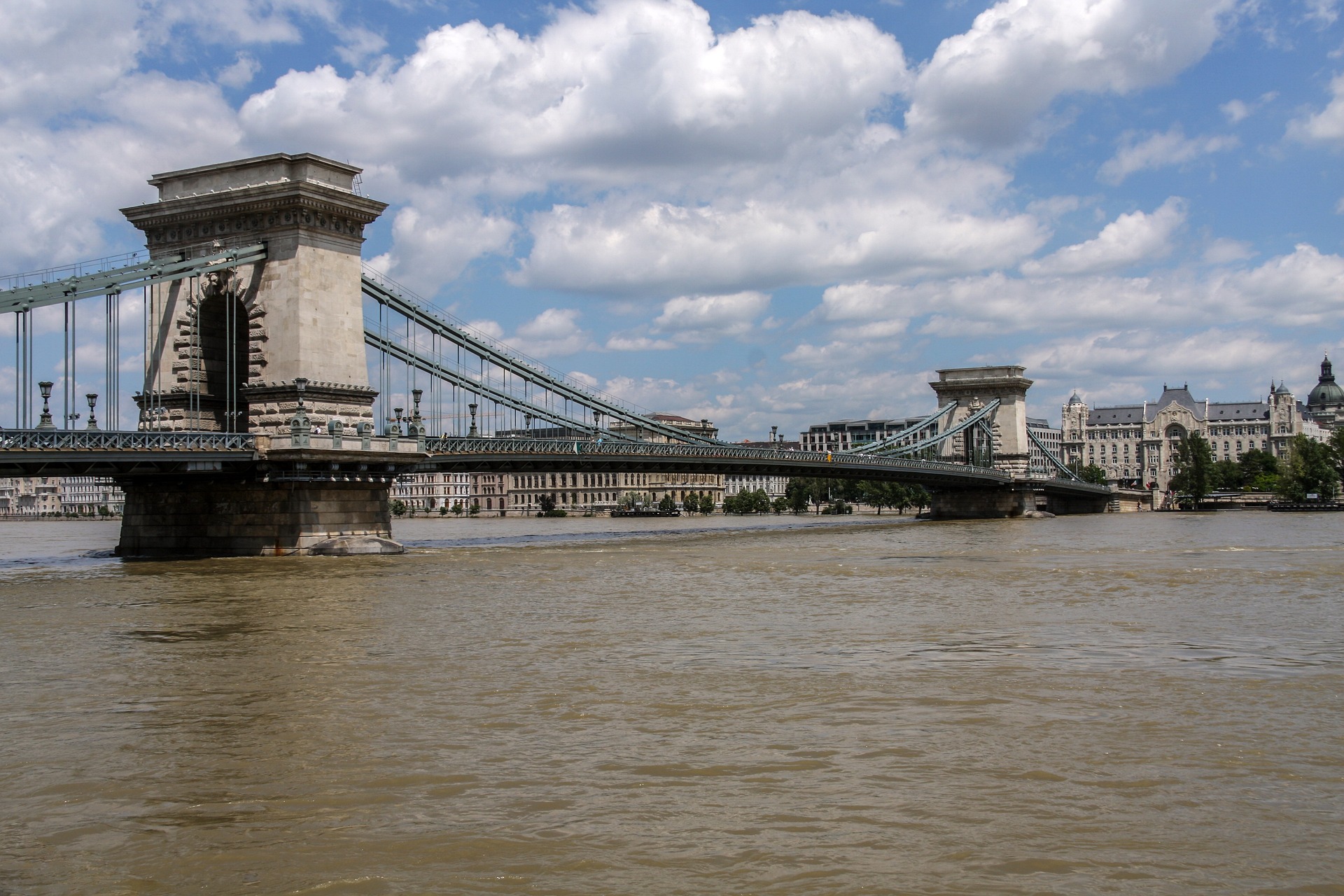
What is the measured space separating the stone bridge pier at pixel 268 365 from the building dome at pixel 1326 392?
18080 centimetres

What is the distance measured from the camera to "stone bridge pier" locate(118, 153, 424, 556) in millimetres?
35719

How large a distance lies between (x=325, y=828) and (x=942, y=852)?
3959 mm

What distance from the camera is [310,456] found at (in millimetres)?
34562

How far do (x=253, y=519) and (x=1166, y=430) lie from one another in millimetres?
148383

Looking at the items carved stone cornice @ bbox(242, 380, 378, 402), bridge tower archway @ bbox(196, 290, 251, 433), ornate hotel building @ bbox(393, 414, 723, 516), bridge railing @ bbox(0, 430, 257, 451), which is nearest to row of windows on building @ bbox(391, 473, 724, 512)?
ornate hotel building @ bbox(393, 414, 723, 516)

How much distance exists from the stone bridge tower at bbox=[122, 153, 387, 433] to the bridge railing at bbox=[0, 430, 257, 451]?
245 centimetres

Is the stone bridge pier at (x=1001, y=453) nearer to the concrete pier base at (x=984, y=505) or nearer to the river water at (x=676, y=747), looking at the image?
the concrete pier base at (x=984, y=505)

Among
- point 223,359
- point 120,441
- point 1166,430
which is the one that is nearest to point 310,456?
point 120,441

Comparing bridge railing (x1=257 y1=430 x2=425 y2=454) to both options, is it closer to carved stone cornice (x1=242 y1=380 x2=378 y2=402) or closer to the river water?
carved stone cornice (x1=242 y1=380 x2=378 y2=402)

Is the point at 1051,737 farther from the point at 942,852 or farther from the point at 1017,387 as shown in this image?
the point at 1017,387

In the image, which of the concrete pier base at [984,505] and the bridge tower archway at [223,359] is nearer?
the bridge tower archway at [223,359]

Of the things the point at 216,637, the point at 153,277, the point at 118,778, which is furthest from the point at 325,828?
the point at 153,277

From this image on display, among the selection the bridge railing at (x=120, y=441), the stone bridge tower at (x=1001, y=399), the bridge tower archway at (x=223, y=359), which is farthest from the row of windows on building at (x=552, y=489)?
the bridge railing at (x=120, y=441)

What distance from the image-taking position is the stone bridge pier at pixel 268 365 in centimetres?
3572
